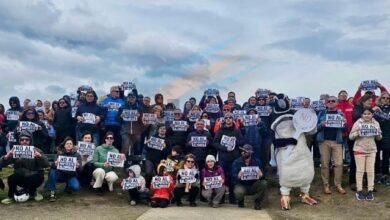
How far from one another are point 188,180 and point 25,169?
155 inches

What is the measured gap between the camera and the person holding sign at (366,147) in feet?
40.3

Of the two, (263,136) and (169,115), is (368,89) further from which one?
(169,115)

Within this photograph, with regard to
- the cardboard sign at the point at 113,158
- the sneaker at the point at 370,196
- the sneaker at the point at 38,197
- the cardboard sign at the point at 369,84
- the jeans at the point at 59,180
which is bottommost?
the sneaker at the point at 38,197

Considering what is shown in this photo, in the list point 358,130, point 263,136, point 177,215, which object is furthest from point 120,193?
point 358,130

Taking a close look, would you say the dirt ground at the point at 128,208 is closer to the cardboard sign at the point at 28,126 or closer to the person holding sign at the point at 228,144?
the person holding sign at the point at 228,144

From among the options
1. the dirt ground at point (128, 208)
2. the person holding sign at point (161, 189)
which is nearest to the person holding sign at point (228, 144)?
the dirt ground at point (128, 208)

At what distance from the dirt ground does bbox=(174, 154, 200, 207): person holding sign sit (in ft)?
2.57

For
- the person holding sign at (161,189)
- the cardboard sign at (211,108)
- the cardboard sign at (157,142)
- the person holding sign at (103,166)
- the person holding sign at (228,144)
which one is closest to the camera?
the person holding sign at (161,189)

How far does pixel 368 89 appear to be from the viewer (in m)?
14.0

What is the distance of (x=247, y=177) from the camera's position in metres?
12.1

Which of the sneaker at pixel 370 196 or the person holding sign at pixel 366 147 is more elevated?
the person holding sign at pixel 366 147

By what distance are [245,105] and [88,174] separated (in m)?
4.95

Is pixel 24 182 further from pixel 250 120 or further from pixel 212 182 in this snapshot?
pixel 250 120

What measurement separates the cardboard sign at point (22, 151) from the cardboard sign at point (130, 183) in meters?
2.31
